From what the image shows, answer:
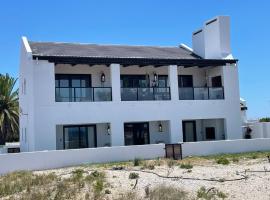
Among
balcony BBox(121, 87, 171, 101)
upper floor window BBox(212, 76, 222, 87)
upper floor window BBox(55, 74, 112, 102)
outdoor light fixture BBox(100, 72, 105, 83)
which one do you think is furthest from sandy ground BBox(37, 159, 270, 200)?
upper floor window BBox(212, 76, 222, 87)

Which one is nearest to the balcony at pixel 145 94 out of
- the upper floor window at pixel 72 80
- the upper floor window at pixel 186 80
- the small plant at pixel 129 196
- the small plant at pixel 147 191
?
the upper floor window at pixel 72 80

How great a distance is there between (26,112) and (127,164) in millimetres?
9209

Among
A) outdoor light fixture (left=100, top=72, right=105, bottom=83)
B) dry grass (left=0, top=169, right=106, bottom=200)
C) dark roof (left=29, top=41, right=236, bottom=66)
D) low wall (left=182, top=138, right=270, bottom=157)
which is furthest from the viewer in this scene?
outdoor light fixture (left=100, top=72, right=105, bottom=83)

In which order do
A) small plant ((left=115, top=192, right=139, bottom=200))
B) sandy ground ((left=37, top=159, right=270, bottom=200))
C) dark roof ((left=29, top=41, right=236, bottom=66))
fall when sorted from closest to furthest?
small plant ((left=115, top=192, right=139, bottom=200)) → sandy ground ((left=37, top=159, right=270, bottom=200)) → dark roof ((left=29, top=41, right=236, bottom=66))

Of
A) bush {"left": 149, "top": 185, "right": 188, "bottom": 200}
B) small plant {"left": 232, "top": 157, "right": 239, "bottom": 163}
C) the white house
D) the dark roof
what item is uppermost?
the dark roof

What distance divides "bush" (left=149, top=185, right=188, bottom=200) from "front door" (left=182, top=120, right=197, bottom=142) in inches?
666

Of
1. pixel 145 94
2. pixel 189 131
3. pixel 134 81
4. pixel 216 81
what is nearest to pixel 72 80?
pixel 134 81

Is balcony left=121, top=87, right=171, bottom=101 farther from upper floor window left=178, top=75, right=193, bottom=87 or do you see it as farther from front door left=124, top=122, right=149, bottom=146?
upper floor window left=178, top=75, right=193, bottom=87

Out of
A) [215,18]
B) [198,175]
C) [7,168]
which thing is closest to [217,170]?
[198,175]

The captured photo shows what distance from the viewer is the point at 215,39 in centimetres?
3180

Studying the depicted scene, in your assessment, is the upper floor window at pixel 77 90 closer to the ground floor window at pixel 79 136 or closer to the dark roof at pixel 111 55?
the dark roof at pixel 111 55

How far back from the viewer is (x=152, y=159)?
24.8 meters

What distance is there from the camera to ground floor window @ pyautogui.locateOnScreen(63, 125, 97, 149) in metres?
28.2

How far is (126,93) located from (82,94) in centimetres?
289
